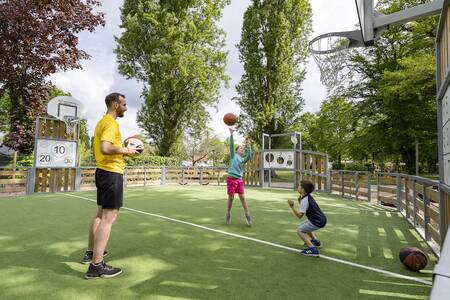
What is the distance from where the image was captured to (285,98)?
996 inches

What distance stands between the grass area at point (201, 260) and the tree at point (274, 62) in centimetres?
1922

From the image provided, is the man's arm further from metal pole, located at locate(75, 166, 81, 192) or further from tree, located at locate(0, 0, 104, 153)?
tree, located at locate(0, 0, 104, 153)

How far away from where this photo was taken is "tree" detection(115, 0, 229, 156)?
21734 millimetres

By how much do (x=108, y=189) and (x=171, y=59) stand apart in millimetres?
19850

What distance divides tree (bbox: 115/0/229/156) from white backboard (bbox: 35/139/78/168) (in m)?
10.8

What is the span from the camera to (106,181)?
3.21 metres

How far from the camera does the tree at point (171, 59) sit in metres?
21.7

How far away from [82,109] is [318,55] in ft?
35.9

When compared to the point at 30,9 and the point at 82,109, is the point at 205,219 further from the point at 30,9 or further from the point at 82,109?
the point at 30,9

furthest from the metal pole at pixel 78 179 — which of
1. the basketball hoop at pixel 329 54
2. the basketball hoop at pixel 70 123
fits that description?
the basketball hoop at pixel 329 54

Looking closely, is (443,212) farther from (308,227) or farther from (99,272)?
(99,272)

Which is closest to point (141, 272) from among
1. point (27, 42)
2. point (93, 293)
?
point (93, 293)

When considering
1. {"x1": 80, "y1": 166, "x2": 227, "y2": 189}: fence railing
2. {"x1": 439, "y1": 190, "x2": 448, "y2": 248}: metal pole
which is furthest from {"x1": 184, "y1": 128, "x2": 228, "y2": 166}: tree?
{"x1": 439, "y1": 190, "x2": 448, "y2": 248}: metal pole

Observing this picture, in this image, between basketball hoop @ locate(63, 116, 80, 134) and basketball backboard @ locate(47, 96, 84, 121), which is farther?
basketball backboard @ locate(47, 96, 84, 121)
